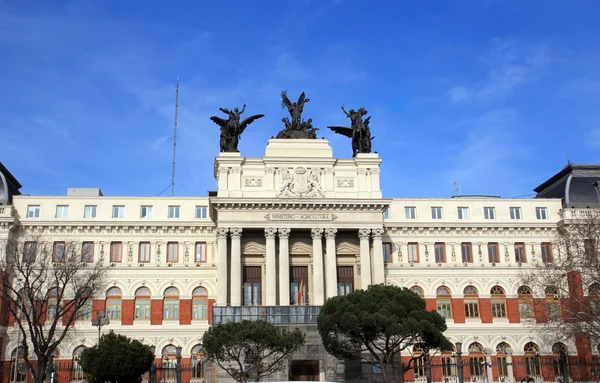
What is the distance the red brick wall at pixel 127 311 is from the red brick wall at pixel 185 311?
164 inches

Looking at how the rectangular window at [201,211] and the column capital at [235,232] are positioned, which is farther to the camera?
the rectangular window at [201,211]

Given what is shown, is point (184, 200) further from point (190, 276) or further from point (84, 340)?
point (84, 340)

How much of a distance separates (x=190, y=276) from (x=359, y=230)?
15.8 meters

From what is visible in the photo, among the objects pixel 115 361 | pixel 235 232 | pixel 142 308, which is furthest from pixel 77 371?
pixel 235 232

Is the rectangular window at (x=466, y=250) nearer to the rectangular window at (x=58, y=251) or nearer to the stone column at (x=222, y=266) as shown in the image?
the stone column at (x=222, y=266)

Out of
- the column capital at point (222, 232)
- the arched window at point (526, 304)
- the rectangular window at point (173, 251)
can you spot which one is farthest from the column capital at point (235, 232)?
the arched window at point (526, 304)

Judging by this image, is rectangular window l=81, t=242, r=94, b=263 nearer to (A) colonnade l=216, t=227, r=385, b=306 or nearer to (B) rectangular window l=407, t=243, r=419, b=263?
(A) colonnade l=216, t=227, r=385, b=306

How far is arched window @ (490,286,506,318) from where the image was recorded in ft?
Answer: 219

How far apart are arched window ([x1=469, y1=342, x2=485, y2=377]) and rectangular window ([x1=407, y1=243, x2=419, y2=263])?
907 centimetres

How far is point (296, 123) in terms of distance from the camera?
6525 cm

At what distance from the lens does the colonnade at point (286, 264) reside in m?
59.1

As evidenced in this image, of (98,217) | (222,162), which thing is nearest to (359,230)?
(222,162)

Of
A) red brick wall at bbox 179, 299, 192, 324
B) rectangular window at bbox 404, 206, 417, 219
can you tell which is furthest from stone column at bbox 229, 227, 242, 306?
rectangular window at bbox 404, 206, 417, 219

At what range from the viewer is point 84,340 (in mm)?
62562
